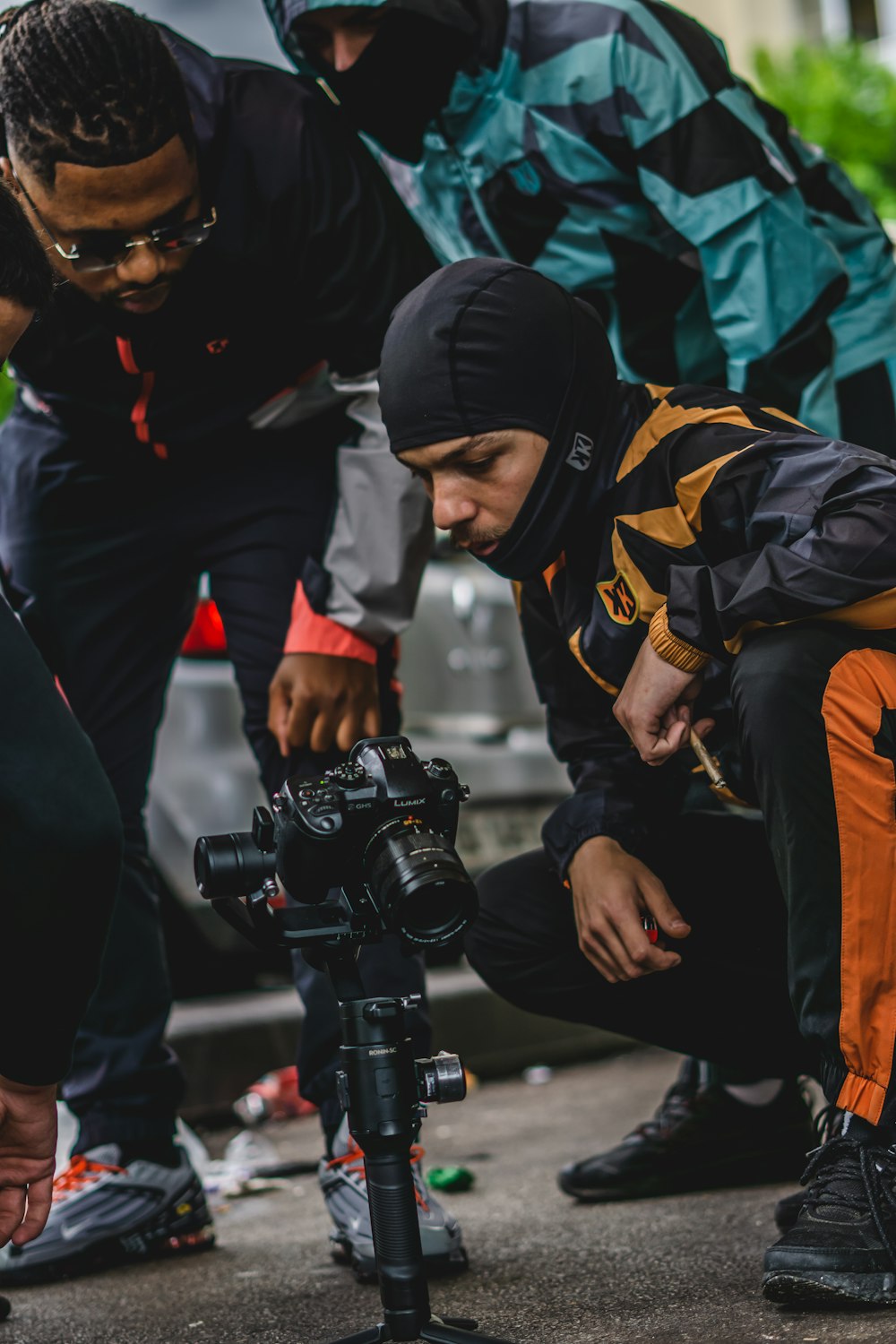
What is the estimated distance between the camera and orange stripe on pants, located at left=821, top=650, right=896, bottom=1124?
5.87 feet

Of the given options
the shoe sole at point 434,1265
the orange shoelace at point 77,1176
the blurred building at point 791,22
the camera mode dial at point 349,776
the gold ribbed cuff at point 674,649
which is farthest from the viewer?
the blurred building at point 791,22

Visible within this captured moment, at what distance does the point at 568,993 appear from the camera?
247 centimetres

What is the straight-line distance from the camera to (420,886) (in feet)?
5.32

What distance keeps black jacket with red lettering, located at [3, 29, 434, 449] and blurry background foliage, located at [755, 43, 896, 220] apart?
43.3 ft

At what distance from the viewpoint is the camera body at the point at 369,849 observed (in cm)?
166

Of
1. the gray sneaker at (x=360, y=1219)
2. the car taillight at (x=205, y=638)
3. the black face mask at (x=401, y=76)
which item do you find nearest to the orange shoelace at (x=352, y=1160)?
the gray sneaker at (x=360, y=1219)

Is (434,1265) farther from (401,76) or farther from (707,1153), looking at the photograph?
(401,76)

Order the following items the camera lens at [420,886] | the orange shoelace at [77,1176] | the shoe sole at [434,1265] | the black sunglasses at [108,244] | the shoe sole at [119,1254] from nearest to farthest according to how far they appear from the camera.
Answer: the camera lens at [420,886]
the shoe sole at [434,1265]
the black sunglasses at [108,244]
the shoe sole at [119,1254]
the orange shoelace at [77,1176]

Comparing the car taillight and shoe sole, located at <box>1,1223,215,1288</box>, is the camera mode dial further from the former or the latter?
the car taillight

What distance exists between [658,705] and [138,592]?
3.80 feet

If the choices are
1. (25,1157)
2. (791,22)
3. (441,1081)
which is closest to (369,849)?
(441,1081)

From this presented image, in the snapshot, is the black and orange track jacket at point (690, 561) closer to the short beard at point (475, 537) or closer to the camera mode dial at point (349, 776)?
the short beard at point (475, 537)

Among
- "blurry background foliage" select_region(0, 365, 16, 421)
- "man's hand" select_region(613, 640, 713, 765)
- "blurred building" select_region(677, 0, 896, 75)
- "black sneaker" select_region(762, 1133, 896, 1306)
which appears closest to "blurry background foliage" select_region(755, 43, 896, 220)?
"blurred building" select_region(677, 0, 896, 75)

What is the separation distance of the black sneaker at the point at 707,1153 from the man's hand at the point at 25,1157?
1.10m
